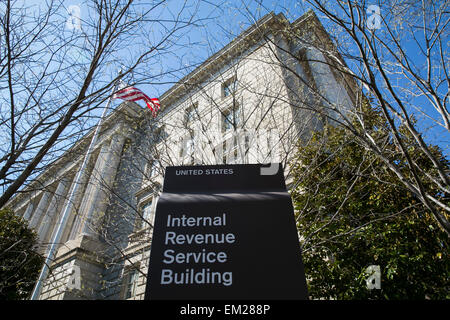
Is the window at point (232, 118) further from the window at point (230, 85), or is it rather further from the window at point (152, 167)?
the window at point (152, 167)

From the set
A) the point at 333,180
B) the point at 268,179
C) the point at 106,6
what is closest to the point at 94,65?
the point at 106,6

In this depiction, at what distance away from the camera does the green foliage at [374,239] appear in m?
6.21

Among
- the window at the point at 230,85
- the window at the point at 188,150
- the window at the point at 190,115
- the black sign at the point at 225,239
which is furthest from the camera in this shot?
the window at the point at 188,150

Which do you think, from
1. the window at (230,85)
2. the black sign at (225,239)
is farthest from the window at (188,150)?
the black sign at (225,239)

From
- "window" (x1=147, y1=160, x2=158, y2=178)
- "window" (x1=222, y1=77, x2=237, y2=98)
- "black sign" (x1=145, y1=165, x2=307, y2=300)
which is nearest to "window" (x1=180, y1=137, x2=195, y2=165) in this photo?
"window" (x1=147, y1=160, x2=158, y2=178)

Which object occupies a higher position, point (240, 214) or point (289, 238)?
point (240, 214)

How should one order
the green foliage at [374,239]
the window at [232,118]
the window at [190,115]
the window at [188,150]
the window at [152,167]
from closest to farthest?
1. the green foliage at [374,239]
2. the window at [232,118]
3. the window at [152,167]
4. the window at [190,115]
5. the window at [188,150]

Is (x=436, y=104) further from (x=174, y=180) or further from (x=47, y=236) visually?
(x=47, y=236)

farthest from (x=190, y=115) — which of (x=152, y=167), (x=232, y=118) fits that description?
(x=152, y=167)

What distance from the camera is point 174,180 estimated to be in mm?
2047

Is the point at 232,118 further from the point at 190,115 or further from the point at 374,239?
the point at 374,239

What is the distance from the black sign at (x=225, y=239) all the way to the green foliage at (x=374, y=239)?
4985mm
